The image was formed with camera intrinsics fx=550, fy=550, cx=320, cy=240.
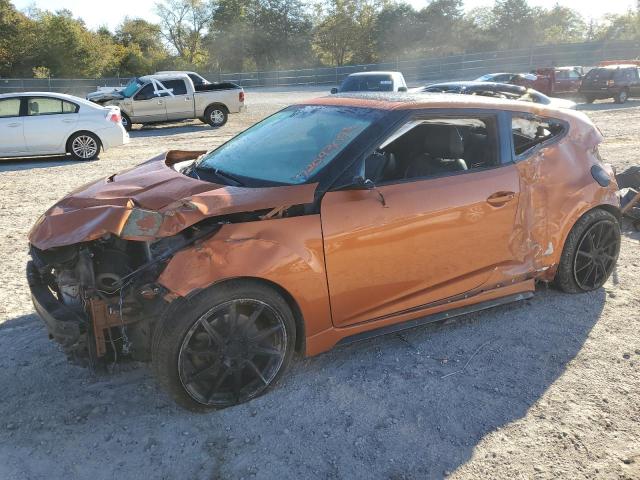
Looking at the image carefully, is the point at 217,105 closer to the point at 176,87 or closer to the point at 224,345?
the point at 176,87

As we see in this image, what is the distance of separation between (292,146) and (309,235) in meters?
0.86

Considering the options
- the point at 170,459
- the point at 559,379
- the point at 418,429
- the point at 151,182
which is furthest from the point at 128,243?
the point at 559,379

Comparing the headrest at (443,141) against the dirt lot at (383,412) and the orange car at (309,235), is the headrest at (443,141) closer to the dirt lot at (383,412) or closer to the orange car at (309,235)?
the orange car at (309,235)

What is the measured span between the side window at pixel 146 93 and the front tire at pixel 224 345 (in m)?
15.8

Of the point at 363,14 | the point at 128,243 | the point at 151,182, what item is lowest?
the point at 128,243

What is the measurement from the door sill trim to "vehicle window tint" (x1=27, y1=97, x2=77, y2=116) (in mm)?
9981

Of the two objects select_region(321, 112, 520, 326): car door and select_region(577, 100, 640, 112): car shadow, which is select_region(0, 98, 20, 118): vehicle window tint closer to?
select_region(321, 112, 520, 326): car door

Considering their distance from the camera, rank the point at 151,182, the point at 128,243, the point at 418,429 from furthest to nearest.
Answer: the point at 151,182, the point at 128,243, the point at 418,429

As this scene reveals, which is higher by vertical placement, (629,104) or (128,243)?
(629,104)

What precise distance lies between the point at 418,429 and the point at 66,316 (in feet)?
6.51

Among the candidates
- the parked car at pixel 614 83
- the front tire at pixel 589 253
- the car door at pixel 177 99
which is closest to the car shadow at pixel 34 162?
the car door at pixel 177 99

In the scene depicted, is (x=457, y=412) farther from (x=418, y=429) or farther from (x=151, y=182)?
(x=151, y=182)

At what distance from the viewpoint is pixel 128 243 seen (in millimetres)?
3201

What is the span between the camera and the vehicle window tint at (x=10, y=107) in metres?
10.8
